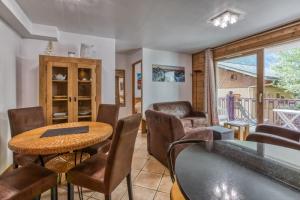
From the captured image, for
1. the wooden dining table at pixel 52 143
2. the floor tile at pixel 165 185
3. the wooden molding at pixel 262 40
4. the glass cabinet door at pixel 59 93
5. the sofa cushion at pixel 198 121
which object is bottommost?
the floor tile at pixel 165 185

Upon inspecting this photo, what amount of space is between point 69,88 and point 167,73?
281cm

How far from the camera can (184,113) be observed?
15.2ft

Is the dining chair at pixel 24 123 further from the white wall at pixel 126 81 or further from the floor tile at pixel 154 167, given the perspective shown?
the white wall at pixel 126 81

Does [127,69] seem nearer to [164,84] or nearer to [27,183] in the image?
[164,84]

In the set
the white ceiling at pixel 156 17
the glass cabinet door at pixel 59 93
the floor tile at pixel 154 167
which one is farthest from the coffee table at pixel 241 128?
the glass cabinet door at pixel 59 93

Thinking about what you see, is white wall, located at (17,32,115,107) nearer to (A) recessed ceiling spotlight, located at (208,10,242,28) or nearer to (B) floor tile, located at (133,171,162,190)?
(B) floor tile, located at (133,171,162,190)

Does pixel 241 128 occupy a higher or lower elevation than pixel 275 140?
lower

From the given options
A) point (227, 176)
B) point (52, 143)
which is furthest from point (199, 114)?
point (227, 176)

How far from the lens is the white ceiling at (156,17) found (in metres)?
2.24

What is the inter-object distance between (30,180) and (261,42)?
4.26 meters

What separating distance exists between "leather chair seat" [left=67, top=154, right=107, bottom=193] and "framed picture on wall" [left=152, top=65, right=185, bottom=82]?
3372 mm

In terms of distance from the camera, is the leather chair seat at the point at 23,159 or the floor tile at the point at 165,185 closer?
the leather chair seat at the point at 23,159

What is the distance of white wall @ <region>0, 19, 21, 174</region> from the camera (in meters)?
2.37

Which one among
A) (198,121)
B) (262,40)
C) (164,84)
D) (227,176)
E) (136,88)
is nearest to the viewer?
(227,176)
